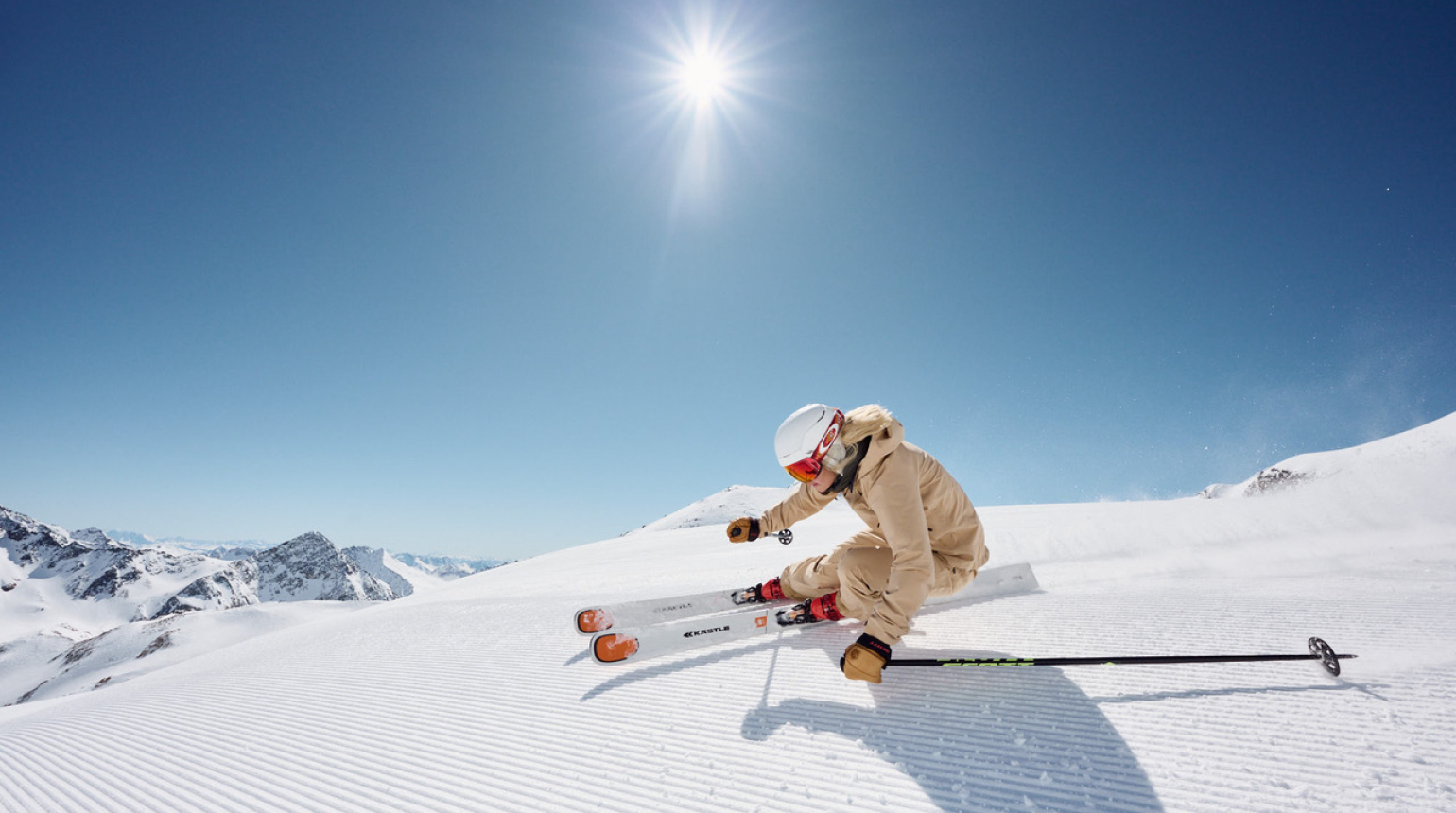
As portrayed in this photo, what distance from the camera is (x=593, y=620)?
4.71 metres

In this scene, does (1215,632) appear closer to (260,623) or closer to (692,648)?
(692,648)

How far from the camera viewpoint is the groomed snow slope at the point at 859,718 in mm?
2393

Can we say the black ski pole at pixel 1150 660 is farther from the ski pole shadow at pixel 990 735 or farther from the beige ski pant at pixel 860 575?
the beige ski pant at pixel 860 575

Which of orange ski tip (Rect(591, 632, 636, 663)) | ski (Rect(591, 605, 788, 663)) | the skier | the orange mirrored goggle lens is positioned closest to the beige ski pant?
the skier

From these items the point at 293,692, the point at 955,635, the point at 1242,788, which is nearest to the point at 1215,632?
the point at 955,635

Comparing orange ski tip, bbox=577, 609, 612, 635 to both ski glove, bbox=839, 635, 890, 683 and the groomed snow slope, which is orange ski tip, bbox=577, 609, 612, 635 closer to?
the groomed snow slope

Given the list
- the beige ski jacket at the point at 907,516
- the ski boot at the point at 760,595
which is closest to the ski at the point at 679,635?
the ski boot at the point at 760,595

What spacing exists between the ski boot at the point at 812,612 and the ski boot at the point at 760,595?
619mm

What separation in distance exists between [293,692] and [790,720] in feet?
14.0

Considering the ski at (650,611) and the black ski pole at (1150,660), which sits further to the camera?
the ski at (650,611)

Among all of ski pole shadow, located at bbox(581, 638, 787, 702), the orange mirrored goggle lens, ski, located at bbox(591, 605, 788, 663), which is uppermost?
the orange mirrored goggle lens

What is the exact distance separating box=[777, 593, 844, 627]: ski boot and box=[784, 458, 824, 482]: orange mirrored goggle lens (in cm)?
111

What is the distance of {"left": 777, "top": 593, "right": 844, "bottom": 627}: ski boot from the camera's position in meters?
4.42

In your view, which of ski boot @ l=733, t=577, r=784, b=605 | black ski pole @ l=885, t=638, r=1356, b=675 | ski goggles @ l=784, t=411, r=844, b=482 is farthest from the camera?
ski boot @ l=733, t=577, r=784, b=605
